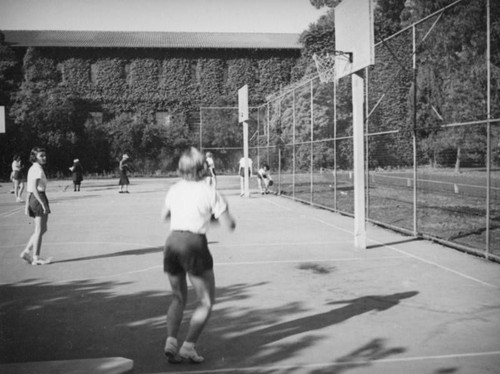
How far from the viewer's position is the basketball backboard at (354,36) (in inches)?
413

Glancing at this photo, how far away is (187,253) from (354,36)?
7.49m

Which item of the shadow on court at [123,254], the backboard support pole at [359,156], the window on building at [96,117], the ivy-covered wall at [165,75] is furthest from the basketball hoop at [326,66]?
the ivy-covered wall at [165,75]

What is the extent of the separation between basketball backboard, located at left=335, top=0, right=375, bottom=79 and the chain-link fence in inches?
52.0

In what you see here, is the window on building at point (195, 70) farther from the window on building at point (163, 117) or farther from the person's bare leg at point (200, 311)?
the person's bare leg at point (200, 311)

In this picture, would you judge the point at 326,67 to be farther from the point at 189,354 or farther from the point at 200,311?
the point at 189,354

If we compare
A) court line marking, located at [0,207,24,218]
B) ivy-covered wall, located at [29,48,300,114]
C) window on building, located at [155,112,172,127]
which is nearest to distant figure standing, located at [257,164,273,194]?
court line marking, located at [0,207,24,218]

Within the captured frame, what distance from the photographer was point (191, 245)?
489 centimetres

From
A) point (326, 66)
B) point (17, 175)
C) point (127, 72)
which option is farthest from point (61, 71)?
point (326, 66)

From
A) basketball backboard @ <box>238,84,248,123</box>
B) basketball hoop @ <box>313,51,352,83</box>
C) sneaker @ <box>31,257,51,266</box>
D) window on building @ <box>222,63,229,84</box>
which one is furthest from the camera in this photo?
window on building @ <box>222,63,229,84</box>

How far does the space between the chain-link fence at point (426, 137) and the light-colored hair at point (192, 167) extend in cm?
552

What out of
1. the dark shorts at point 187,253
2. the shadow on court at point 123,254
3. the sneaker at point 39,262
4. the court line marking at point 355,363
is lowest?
the court line marking at point 355,363

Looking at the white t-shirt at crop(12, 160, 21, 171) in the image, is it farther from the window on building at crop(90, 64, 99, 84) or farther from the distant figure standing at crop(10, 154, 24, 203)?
the window on building at crop(90, 64, 99, 84)

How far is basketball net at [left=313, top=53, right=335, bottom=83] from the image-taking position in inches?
585

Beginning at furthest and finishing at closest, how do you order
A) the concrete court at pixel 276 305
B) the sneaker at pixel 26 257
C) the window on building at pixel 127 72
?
1. the window on building at pixel 127 72
2. the sneaker at pixel 26 257
3. the concrete court at pixel 276 305
